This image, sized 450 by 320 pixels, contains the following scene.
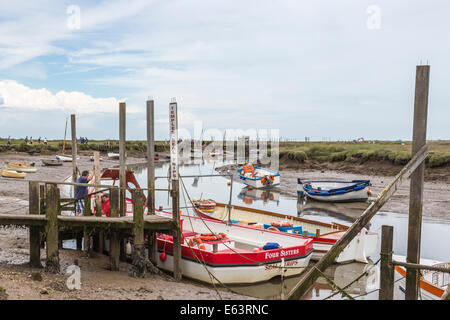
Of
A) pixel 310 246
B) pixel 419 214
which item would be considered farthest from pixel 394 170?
pixel 419 214

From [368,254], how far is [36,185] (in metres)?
11.8

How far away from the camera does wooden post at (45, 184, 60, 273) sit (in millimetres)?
10391

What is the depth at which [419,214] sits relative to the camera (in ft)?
25.7

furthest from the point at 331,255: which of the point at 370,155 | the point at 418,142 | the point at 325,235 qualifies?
the point at 370,155

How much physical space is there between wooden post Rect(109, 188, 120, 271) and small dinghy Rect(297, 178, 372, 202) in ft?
69.9

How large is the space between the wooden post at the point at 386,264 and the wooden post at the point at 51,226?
26.6 feet

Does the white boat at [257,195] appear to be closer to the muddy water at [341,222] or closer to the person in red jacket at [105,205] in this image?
the muddy water at [341,222]

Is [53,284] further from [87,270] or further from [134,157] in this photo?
[134,157]

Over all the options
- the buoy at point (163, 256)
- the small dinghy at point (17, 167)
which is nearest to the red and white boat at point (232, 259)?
the buoy at point (163, 256)

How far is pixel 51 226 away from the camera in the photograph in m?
10.4

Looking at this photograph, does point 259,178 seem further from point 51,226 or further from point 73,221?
point 51,226

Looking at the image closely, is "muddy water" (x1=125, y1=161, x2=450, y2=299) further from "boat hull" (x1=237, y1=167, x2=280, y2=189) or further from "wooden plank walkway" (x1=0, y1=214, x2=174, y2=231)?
"wooden plank walkway" (x1=0, y1=214, x2=174, y2=231)

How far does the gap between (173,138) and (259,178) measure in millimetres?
28576
